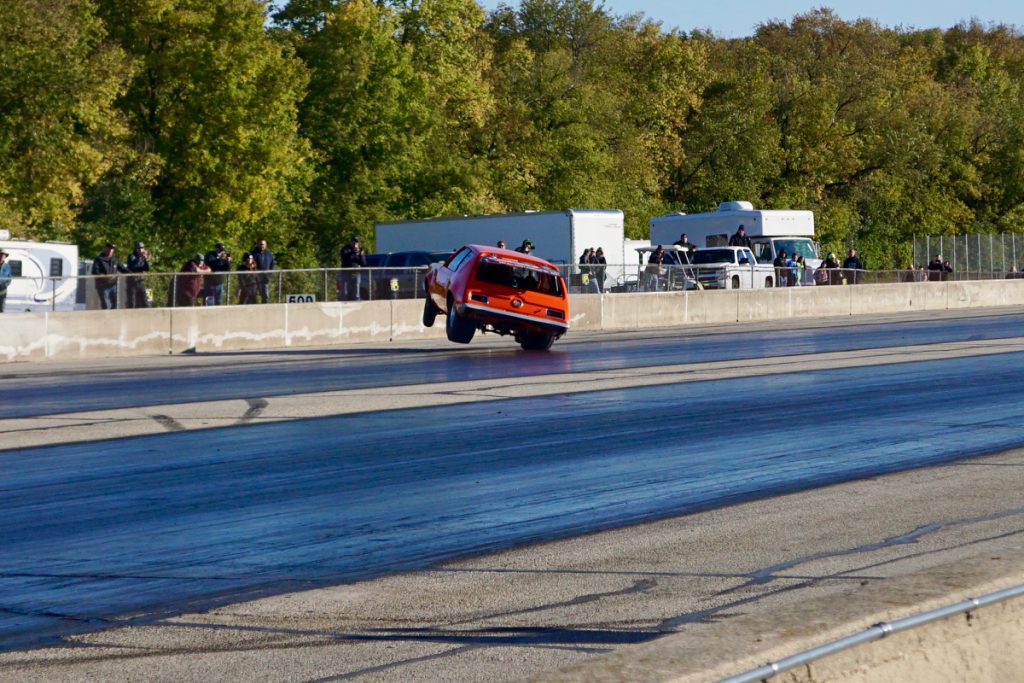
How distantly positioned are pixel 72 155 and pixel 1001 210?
7105 cm

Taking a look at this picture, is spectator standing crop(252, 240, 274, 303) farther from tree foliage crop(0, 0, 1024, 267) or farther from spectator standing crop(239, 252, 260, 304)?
tree foliage crop(0, 0, 1024, 267)

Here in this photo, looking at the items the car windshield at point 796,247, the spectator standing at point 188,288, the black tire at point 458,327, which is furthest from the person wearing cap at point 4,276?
the car windshield at point 796,247

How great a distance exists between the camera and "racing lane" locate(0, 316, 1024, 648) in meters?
7.84

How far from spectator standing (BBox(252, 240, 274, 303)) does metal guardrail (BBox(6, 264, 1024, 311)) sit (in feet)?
0.08

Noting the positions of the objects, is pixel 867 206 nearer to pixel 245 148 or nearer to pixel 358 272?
pixel 245 148

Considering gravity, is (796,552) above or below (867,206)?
below

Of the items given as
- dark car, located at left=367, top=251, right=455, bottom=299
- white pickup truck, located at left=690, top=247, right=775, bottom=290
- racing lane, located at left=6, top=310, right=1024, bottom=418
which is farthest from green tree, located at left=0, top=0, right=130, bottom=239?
racing lane, located at left=6, top=310, right=1024, bottom=418

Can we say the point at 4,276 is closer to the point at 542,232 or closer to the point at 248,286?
the point at 248,286

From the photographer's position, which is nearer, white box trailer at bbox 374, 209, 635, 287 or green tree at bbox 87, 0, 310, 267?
white box trailer at bbox 374, 209, 635, 287

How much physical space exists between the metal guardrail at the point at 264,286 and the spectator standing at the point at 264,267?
2 centimetres

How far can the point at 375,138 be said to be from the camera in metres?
64.6

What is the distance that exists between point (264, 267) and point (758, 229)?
929 inches

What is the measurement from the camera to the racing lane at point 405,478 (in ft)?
25.7

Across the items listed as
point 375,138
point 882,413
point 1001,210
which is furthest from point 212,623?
point 1001,210
